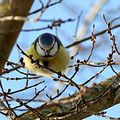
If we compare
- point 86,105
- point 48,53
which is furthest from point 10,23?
point 48,53

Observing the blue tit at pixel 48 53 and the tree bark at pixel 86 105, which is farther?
the blue tit at pixel 48 53

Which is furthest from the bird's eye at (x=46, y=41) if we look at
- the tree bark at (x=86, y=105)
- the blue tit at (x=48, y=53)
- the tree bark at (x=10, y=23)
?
the tree bark at (x=10, y=23)

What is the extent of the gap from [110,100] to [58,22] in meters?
0.86

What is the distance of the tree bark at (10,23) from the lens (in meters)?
1.32

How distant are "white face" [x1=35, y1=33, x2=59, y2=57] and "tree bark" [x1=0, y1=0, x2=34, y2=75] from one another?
1209 millimetres

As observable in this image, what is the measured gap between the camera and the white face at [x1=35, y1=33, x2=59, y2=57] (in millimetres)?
2600

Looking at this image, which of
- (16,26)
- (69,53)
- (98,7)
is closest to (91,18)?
(98,7)

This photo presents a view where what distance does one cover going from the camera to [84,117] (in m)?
2.18

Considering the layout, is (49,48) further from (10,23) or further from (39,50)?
(10,23)

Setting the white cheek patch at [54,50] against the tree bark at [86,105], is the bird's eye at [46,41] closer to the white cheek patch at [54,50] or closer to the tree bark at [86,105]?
the white cheek patch at [54,50]

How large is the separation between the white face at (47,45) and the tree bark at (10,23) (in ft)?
3.97

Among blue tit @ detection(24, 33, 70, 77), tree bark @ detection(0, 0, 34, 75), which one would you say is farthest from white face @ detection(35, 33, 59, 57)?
tree bark @ detection(0, 0, 34, 75)

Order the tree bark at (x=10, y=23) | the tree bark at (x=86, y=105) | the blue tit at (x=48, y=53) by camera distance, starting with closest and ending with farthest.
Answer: the tree bark at (x=10, y=23) < the tree bark at (x=86, y=105) < the blue tit at (x=48, y=53)

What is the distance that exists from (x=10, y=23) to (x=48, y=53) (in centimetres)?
127
